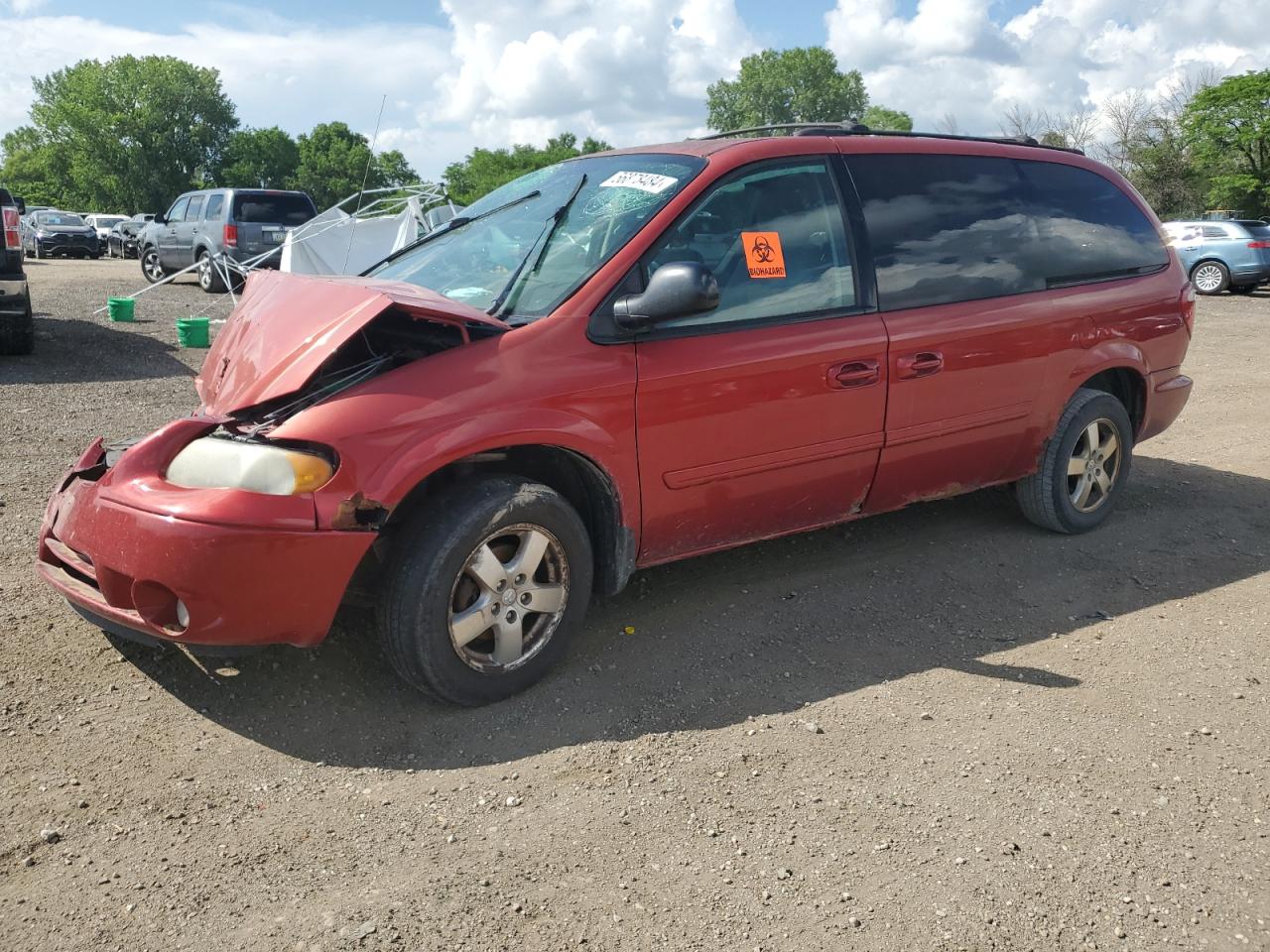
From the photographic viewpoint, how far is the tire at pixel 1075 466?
199 inches

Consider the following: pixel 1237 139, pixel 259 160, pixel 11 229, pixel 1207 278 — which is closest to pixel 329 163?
pixel 259 160

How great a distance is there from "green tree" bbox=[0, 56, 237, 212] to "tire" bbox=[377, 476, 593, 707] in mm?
87824

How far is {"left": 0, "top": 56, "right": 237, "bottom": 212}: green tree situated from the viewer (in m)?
82.6

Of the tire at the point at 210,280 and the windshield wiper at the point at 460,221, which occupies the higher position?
the windshield wiper at the point at 460,221

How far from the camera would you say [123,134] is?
84500 millimetres

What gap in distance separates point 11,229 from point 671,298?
8398 millimetres

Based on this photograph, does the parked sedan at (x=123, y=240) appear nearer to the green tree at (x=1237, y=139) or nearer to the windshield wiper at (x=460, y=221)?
the windshield wiper at (x=460, y=221)

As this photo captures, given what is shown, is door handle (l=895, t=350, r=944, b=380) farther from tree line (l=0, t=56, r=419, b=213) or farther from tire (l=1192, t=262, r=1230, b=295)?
tree line (l=0, t=56, r=419, b=213)

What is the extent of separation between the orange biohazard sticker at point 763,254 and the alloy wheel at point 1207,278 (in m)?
20.7

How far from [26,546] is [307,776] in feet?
8.14

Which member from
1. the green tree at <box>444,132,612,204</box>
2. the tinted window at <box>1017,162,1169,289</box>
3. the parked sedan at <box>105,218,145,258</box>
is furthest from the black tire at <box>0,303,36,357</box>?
the green tree at <box>444,132,612,204</box>

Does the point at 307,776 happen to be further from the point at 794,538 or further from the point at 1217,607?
the point at 1217,607

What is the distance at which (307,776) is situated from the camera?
311 cm

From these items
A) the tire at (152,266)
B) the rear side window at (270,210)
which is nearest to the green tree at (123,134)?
the tire at (152,266)
